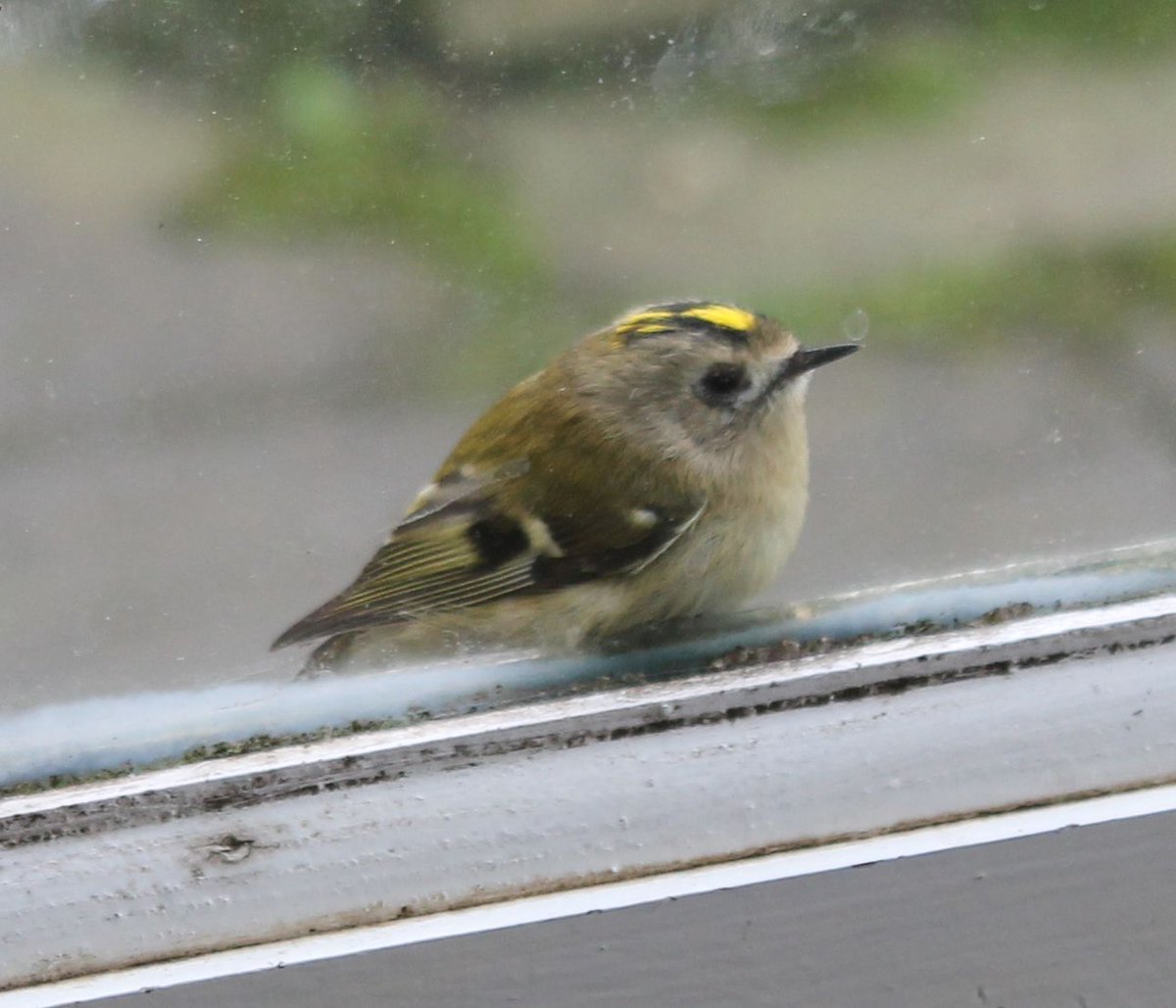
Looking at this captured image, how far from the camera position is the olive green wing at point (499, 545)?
107 cm

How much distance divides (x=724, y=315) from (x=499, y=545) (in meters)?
0.26

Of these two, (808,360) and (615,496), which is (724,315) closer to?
(808,360)

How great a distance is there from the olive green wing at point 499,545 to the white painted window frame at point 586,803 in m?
0.32

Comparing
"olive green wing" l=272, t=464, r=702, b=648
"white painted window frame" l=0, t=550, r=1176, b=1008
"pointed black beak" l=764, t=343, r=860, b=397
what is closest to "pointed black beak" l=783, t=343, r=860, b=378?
"pointed black beak" l=764, t=343, r=860, b=397

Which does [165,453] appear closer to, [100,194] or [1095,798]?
[100,194]

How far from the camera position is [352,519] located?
0.99m

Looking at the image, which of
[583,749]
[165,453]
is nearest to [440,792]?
[583,749]

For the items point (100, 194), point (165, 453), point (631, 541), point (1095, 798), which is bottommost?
point (1095, 798)

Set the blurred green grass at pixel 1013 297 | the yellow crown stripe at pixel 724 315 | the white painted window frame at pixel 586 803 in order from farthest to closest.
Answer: the yellow crown stripe at pixel 724 315 < the blurred green grass at pixel 1013 297 < the white painted window frame at pixel 586 803

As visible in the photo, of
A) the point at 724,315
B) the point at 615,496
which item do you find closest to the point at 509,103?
the point at 724,315

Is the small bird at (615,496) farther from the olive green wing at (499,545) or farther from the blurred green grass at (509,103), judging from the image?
the blurred green grass at (509,103)

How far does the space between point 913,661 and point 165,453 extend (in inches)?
17.8

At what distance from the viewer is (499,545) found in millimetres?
1144

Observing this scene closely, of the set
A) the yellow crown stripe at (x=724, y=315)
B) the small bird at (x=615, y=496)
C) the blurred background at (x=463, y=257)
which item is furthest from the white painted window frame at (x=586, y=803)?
the yellow crown stripe at (x=724, y=315)
